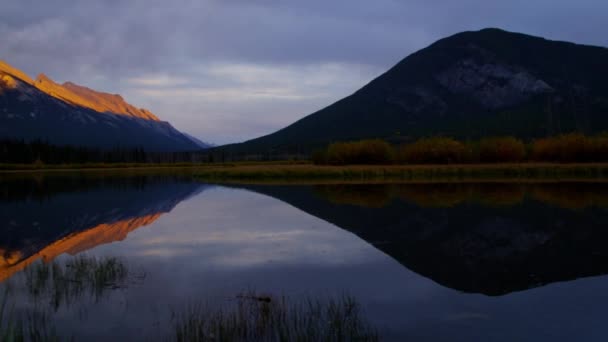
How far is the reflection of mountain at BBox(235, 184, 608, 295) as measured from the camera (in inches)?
619

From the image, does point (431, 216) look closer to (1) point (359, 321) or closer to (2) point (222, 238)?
(2) point (222, 238)

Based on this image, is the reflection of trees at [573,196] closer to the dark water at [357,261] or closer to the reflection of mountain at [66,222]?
the dark water at [357,261]

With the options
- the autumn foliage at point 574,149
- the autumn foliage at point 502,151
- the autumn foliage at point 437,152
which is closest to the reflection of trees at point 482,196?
the autumn foliage at point 574,149

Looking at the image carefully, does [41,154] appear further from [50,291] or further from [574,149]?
[50,291]

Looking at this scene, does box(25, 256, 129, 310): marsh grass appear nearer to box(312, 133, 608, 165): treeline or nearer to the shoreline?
the shoreline

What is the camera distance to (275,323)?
10.4 m

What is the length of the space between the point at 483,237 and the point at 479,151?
71690 millimetres

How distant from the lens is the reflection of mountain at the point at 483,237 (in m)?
15.7

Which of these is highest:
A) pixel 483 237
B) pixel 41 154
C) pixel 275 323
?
pixel 41 154

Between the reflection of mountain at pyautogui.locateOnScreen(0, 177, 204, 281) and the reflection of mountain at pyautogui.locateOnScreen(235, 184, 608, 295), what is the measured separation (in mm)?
12918

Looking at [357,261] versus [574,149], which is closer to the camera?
[357,261]

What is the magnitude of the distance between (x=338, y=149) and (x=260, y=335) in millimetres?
92552

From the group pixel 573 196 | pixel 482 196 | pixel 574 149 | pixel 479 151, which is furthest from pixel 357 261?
pixel 479 151

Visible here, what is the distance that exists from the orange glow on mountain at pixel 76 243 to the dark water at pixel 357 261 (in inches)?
3.8
